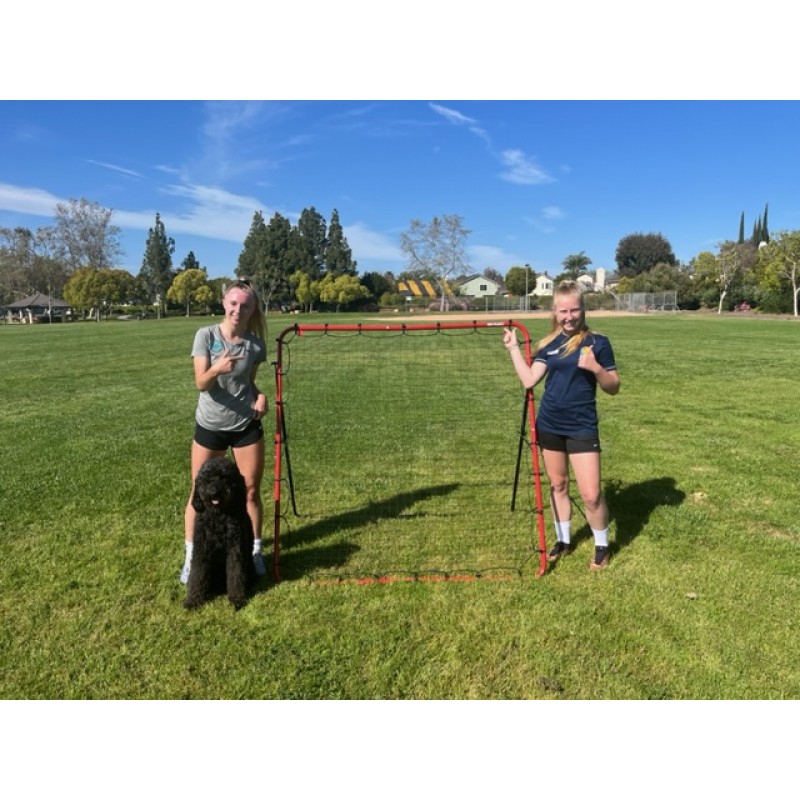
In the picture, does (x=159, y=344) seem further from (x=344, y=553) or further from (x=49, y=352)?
(x=344, y=553)

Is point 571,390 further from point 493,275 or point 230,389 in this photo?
point 493,275

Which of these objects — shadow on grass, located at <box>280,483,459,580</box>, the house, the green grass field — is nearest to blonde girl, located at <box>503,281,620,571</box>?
the green grass field

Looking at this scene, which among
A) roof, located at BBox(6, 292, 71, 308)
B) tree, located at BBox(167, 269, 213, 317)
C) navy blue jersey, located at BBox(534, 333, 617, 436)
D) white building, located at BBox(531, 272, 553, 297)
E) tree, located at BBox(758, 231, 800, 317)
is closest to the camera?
navy blue jersey, located at BBox(534, 333, 617, 436)

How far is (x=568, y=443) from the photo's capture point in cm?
373

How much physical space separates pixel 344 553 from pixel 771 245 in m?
53.5

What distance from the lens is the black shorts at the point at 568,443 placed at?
12.0 ft

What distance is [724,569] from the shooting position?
3809 millimetres

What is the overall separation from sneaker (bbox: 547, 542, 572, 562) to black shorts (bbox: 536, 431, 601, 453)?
0.77 meters

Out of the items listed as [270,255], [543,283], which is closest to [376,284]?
[270,255]

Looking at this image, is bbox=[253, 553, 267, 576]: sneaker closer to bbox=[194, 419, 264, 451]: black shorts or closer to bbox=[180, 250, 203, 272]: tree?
bbox=[194, 419, 264, 451]: black shorts

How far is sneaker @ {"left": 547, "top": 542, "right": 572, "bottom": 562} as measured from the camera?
13.2ft

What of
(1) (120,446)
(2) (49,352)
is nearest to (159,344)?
(2) (49,352)

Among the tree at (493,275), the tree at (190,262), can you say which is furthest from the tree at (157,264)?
the tree at (493,275)

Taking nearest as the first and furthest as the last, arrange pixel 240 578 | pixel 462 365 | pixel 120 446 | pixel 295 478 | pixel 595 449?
pixel 240 578
pixel 595 449
pixel 295 478
pixel 120 446
pixel 462 365
